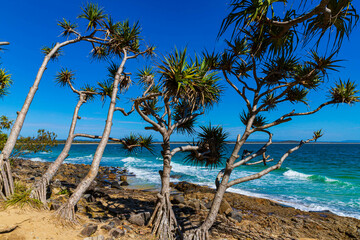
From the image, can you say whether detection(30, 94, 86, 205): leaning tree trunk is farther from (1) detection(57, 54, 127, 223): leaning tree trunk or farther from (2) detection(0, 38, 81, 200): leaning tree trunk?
(1) detection(57, 54, 127, 223): leaning tree trunk

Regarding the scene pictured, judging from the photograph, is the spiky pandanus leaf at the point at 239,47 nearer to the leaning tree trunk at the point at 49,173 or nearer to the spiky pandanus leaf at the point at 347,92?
the spiky pandanus leaf at the point at 347,92

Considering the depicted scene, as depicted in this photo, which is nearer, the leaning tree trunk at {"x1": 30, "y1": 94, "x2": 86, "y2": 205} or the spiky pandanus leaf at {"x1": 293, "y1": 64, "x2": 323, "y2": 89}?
the spiky pandanus leaf at {"x1": 293, "y1": 64, "x2": 323, "y2": 89}

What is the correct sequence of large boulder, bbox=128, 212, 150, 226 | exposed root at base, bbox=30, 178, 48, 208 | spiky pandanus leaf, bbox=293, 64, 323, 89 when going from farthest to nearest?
large boulder, bbox=128, 212, 150, 226 → exposed root at base, bbox=30, 178, 48, 208 → spiky pandanus leaf, bbox=293, 64, 323, 89

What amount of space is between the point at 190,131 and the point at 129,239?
148 inches

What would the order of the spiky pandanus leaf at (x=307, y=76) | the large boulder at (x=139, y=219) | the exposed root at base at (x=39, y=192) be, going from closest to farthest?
the spiky pandanus leaf at (x=307, y=76) < the exposed root at base at (x=39, y=192) < the large boulder at (x=139, y=219)

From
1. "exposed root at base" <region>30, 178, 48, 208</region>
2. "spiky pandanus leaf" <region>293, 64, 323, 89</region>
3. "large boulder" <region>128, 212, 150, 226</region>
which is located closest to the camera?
"spiky pandanus leaf" <region>293, 64, 323, 89</region>

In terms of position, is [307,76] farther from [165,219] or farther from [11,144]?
[11,144]

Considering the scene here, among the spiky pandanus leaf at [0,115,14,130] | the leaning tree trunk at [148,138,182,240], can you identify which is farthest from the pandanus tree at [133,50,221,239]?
the spiky pandanus leaf at [0,115,14,130]

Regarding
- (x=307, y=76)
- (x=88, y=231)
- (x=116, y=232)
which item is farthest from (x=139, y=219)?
(x=307, y=76)

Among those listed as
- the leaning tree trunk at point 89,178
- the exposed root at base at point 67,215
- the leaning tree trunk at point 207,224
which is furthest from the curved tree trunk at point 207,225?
the leaning tree trunk at point 89,178

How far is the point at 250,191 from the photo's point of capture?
15.7m

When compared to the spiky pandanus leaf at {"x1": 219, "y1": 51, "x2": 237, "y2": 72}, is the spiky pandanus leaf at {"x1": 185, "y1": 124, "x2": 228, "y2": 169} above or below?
below

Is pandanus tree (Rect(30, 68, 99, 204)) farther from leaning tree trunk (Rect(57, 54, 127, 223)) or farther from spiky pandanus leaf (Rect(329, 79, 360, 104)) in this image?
spiky pandanus leaf (Rect(329, 79, 360, 104))

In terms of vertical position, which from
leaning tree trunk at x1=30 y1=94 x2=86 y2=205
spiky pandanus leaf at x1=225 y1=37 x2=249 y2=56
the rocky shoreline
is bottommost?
the rocky shoreline
